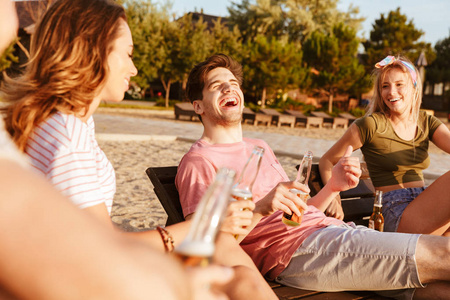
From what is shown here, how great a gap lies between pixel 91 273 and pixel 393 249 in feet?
6.97

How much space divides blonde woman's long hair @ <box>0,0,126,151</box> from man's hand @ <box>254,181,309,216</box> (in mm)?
999

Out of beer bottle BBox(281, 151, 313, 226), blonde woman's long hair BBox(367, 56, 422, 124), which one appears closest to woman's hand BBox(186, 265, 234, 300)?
beer bottle BBox(281, 151, 313, 226)

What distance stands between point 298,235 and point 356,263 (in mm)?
352

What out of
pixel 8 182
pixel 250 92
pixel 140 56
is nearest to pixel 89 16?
pixel 8 182

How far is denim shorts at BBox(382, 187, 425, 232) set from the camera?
11.5 ft

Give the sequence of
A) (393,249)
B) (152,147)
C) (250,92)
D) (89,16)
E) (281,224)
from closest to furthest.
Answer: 1. (89,16)
2. (393,249)
3. (281,224)
4. (152,147)
5. (250,92)

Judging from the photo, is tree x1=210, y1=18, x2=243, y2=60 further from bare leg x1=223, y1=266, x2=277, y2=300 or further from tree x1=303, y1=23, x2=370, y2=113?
bare leg x1=223, y1=266, x2=277, y2=300

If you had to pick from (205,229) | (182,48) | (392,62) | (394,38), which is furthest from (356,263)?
(394,38)

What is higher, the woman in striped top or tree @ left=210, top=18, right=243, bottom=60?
tree @ left=210, top=18, right=243, bottom=60

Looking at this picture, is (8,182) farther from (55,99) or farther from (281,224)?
(281,224)

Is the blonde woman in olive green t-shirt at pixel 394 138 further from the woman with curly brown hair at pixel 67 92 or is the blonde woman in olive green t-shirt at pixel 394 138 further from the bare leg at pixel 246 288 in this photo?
the woman with curly brown hair at pixel 67 92

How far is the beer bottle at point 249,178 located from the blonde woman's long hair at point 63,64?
608mm

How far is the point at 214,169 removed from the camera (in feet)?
9.09

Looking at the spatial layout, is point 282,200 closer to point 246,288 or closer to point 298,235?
point 298,235
